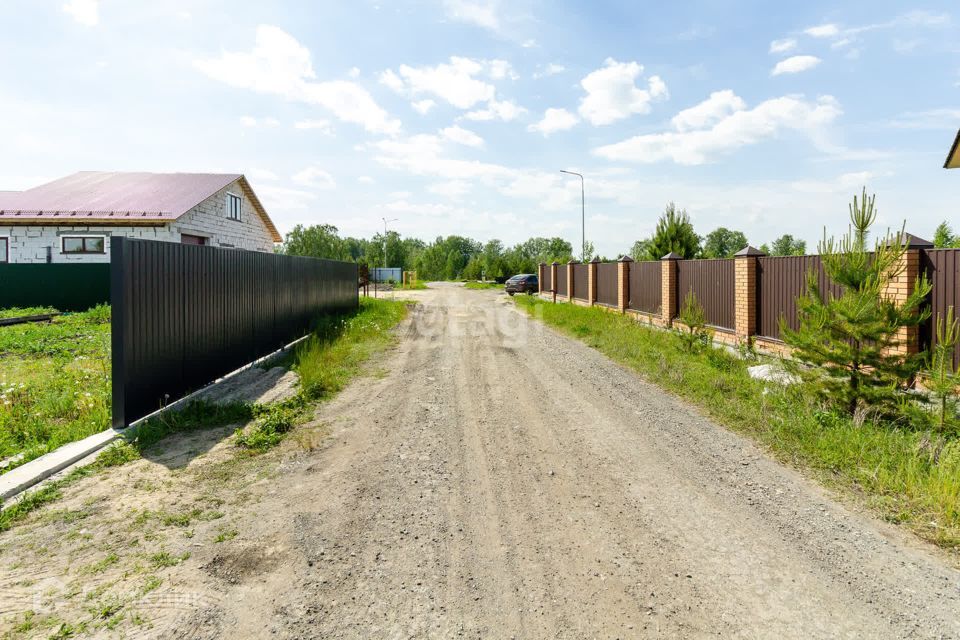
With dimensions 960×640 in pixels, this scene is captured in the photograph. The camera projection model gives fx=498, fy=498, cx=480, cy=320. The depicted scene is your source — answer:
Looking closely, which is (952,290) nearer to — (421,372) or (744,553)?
(744,553)

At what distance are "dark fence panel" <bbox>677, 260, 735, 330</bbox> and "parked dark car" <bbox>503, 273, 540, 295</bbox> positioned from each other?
2158 cm

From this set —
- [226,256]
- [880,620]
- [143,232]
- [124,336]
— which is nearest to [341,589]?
[880,620]

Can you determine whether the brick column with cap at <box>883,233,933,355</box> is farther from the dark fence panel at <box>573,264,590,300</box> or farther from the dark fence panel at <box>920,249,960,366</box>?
the dark fence panel at <box>573,264,590,300</box>

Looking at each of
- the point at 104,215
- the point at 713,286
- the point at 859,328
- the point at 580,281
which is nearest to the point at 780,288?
the point at 713,286

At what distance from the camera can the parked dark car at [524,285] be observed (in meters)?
35.0

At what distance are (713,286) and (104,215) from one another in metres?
19.9

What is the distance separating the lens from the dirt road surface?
2617 millimetres

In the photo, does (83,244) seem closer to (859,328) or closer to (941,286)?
(859,328)

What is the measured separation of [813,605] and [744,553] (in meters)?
0.50

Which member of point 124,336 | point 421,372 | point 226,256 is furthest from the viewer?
→ point 421,372

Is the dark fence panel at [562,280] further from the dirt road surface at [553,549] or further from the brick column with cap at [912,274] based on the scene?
the dirt road surface at [553,549]

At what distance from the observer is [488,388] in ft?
25.2

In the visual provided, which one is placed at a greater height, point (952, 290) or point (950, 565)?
point (952, 290)

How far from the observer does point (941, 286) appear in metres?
6.21
